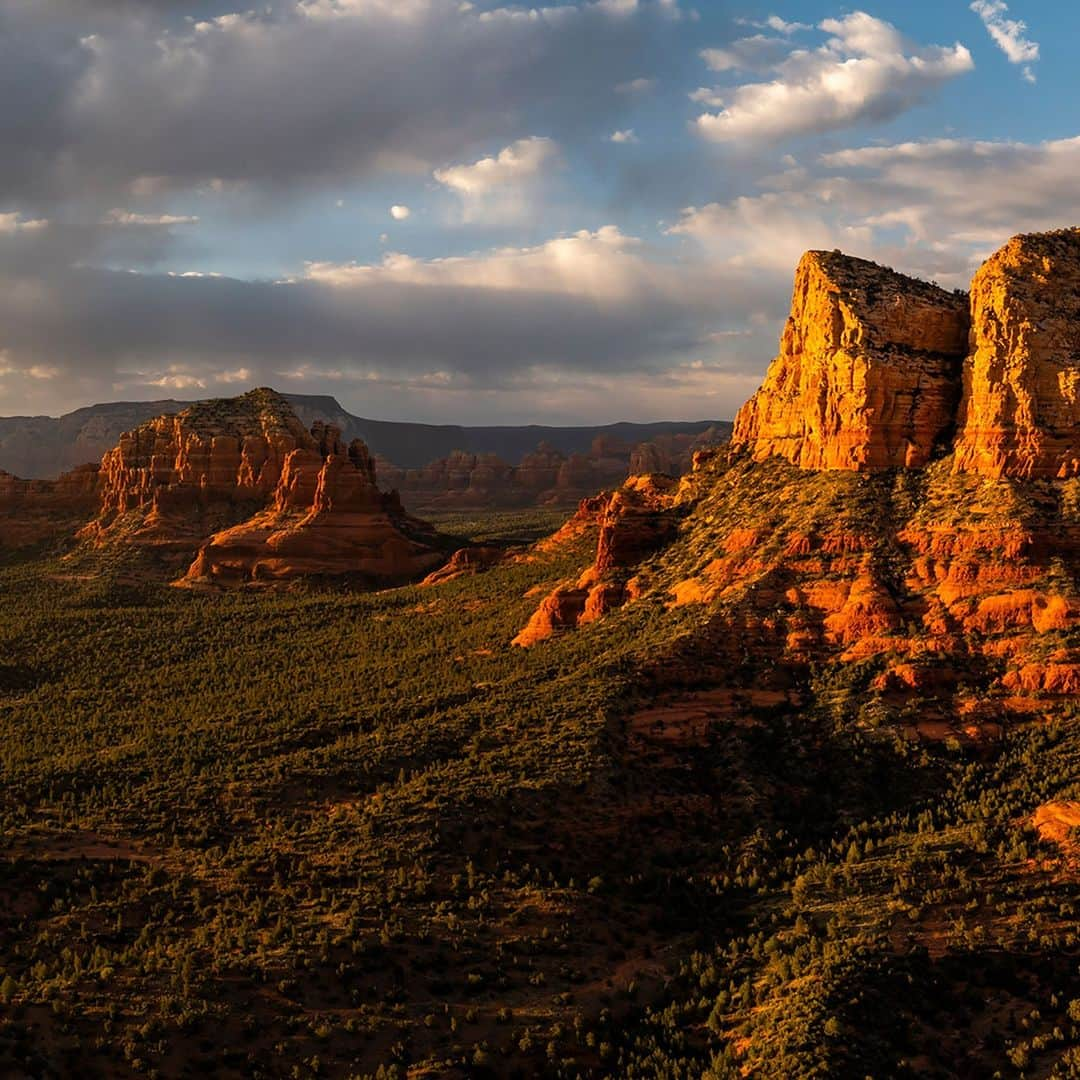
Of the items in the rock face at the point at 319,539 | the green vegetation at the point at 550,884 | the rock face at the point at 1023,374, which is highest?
the rock face at the point at 1023,374

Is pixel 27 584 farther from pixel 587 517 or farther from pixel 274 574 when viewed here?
pixel 587 517

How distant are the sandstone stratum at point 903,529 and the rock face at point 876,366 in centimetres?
12

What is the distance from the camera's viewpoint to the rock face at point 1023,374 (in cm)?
5338

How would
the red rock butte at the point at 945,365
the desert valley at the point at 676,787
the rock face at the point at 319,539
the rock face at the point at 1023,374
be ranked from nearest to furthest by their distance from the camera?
1. the desert valley at the point at 676,787
2. the rock face at the point at 1023,374
3. the red rock butte at the point at 945,365
4. the rock face at the point at 319,539

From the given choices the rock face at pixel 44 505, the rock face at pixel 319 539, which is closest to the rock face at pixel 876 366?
the rock face at pixel 319 539

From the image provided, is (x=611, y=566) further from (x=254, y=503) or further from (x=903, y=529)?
(x=254, y=503)

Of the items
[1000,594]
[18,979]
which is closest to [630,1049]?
[18,979]

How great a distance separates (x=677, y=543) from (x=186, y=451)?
280ft

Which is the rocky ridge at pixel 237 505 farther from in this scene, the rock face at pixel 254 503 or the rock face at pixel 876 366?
the rock face at pixel 876 366

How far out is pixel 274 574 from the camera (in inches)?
4353

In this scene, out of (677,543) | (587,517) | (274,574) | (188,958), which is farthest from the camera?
(274,574)

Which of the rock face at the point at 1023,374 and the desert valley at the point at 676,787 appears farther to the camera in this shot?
the rock face at the point at 1023,374

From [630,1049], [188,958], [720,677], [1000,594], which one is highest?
[1000,594]

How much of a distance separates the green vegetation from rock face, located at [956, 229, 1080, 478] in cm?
836
